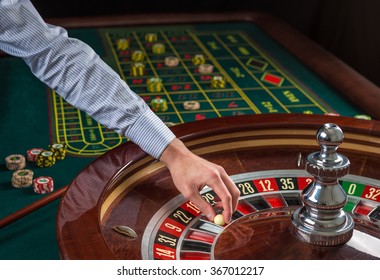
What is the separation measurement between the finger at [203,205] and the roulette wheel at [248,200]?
5cm

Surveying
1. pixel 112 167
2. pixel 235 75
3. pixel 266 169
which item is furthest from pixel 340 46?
pixel 112 167

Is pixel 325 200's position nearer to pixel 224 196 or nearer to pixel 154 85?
pixel 224 196

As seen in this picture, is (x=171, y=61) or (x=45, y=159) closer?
(x=45, y=159)

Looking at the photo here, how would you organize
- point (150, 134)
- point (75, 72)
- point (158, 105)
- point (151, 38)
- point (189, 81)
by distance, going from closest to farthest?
point (150, 134), point (75, 72), point (158, 105), point (189, 81), point (151, 38)

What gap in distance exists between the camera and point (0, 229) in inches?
70.1

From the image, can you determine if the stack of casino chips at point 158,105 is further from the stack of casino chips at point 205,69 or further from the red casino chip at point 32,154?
the red casino chip at point 32,154

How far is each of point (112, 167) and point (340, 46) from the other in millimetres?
3257

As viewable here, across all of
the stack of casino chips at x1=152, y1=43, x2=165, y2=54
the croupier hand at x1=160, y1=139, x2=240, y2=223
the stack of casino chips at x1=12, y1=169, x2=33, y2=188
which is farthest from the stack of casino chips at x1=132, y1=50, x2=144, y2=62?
the croupier hand at x1=160, y1=139, x2=240, y2=223

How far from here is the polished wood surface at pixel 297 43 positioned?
109 inches

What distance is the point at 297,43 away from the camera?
3537 millimetres

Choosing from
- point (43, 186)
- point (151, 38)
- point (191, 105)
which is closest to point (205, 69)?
point (191, 105)

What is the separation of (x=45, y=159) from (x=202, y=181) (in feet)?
2.42

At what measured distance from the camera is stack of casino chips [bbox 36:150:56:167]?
2.14m

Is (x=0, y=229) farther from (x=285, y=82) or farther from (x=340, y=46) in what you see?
(x=340, y=46)
